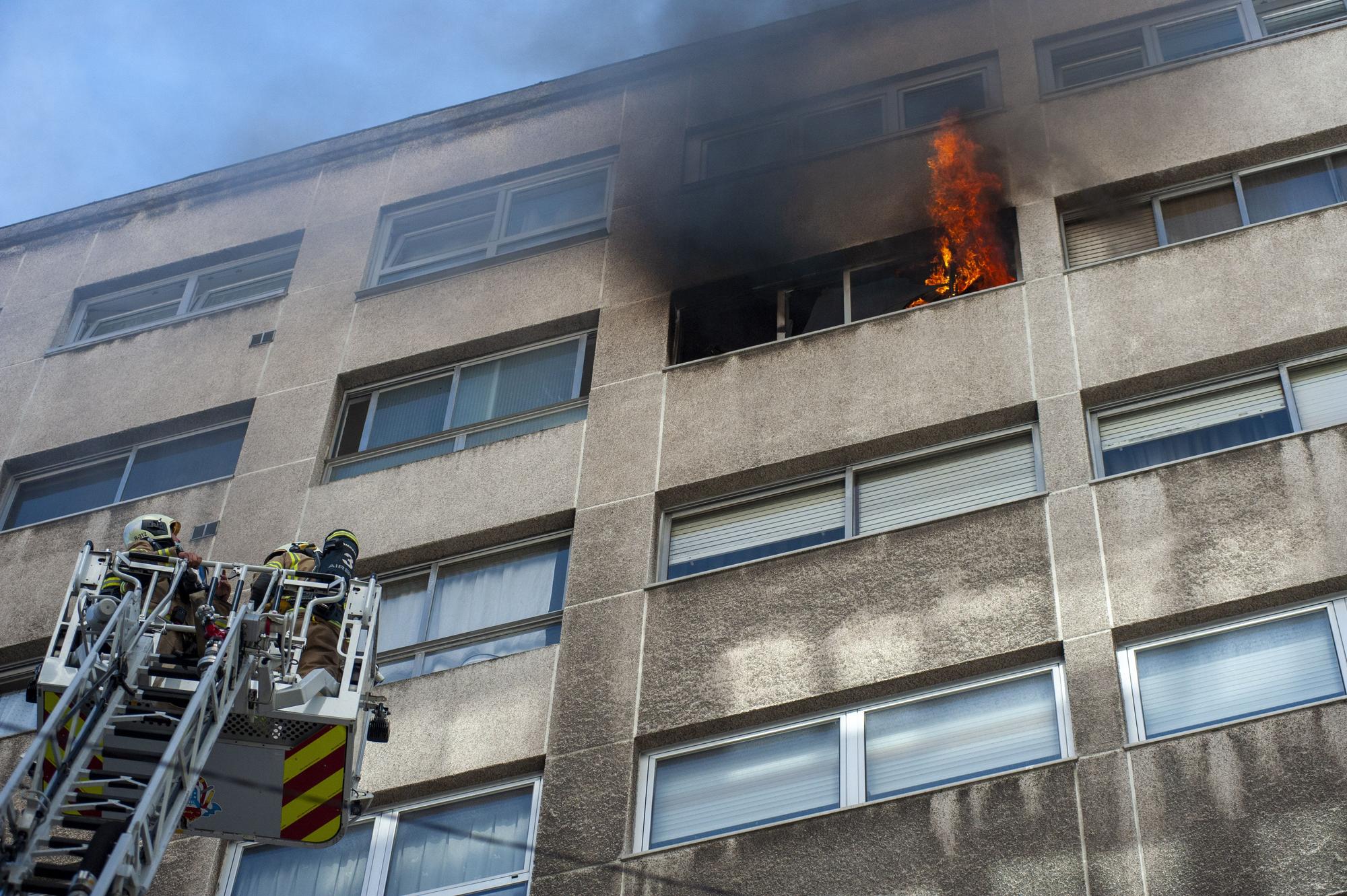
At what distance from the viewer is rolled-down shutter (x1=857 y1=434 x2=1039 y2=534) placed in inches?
569

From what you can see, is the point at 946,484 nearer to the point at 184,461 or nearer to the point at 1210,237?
the point at 1210,237

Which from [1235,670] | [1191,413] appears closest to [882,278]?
[1191,413]

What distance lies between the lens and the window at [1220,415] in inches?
548

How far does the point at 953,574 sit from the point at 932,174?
16.9ft

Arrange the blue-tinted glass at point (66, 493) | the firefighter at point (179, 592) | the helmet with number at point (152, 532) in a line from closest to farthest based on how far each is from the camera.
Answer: the firefighter at point (179, 592), the helmet with number at point (152, 532), the blue-tinted glass at point (66, 493)

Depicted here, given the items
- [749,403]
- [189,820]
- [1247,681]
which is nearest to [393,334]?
[749,403]

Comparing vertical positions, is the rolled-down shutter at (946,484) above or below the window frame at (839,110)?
below

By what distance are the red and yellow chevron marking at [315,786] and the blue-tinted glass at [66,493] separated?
9.02 metres

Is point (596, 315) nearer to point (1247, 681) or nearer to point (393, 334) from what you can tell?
point (393, 334)

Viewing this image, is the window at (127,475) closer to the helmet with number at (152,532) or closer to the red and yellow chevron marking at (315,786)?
the helmet with number at (152,532)

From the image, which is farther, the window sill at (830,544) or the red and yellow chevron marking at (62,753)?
the window sill at (830,544)

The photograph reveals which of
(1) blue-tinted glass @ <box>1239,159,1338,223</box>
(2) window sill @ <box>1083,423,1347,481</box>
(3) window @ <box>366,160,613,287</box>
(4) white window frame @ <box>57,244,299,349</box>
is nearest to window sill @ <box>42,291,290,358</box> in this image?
(4) white window frame @ <box>57,244,299,349</box>

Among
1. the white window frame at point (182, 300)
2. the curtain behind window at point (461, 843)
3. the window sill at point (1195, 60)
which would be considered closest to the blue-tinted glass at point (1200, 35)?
the window sill at point (1195, 60)

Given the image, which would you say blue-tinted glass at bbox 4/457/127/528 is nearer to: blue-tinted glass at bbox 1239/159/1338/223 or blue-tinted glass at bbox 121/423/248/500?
blue-tinted glass at bbox 121/423/248/500
